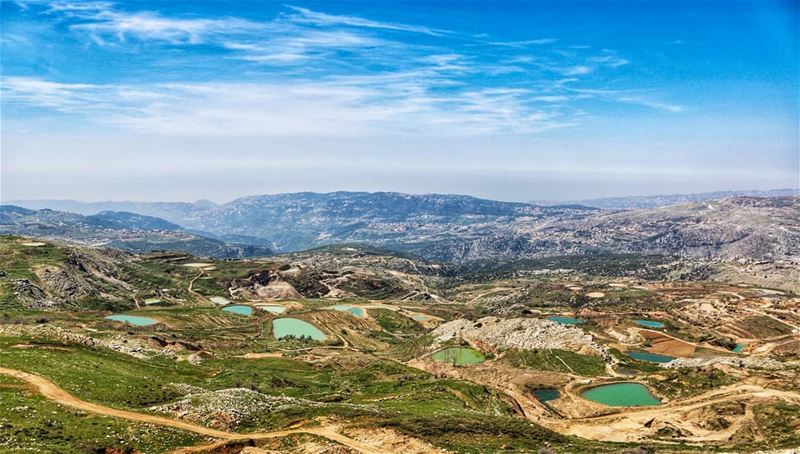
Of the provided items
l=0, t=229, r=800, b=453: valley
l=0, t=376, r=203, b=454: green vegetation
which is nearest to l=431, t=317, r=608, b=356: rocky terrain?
l=0, t=229, r=800, b=453: valley

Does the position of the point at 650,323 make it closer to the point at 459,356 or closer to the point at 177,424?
the point at 459,356

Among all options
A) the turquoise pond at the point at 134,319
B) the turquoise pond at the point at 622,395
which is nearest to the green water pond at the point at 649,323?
the turquoise pond at the point at 622,395

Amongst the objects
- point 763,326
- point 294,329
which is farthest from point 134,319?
point 763,326

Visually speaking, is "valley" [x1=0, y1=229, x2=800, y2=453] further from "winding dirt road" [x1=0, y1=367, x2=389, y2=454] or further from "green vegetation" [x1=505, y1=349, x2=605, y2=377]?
"green vegetation" [x1=505, y1=349, x2=605, y2=377]

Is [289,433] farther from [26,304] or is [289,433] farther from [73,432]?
[26,304]

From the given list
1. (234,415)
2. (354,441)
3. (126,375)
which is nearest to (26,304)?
(126,375)

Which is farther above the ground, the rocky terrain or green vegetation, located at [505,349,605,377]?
the rocky terrain

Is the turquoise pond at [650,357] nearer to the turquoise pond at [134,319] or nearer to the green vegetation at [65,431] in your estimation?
the green vegetation at [65,431]
